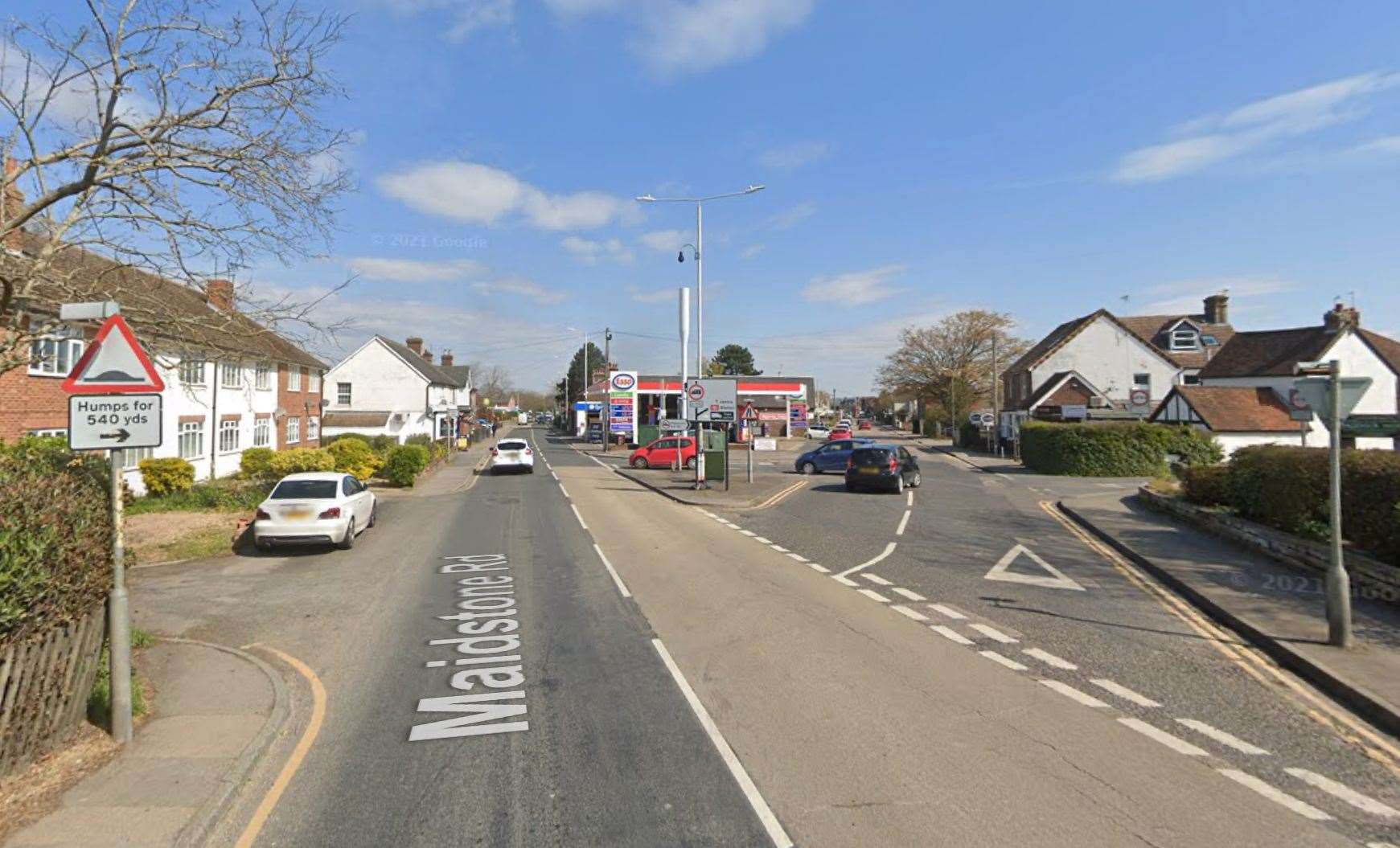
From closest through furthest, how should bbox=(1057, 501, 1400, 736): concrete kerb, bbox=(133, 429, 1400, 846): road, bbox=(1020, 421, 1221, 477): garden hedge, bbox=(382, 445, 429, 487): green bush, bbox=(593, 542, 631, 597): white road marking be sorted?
bbox=(133, 429, 1400, 846): road
bbox=(1057, 501, 1400, 736): concrete kerb
bbox=(593, 542, 631, 597): white road marking
bbox=(382, 445, 429, 487): green bush
bbox=(1020, 421, 1221, 477): garden hedge

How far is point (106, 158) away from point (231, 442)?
2614cm

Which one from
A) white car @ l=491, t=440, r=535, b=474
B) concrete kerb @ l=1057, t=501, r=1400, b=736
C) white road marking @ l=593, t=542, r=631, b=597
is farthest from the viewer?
white car @ l=491, t=440, r=535, b=474

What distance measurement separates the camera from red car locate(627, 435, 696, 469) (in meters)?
38.3

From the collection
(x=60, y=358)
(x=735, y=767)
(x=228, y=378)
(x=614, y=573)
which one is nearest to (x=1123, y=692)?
(x=735, y=767)

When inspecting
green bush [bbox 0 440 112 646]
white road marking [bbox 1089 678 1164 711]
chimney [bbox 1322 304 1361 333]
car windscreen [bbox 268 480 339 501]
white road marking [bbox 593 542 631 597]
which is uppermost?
chimney [bbox 1322 304 1361 333]

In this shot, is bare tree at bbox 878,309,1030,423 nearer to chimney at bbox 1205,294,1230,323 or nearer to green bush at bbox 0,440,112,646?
chimney at bbox 1205,294,1230,323

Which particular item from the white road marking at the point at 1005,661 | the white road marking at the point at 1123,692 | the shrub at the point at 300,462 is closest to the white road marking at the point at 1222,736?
the white road marking at the point at 1123,692

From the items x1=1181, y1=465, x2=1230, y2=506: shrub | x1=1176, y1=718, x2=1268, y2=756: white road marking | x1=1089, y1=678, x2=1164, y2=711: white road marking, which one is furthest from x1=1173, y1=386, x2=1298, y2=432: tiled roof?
x1=1176, y1=718, x2=1268, y2=756: white road marking

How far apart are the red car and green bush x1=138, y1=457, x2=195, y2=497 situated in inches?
807

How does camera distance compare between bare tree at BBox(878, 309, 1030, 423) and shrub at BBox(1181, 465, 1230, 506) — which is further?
bare tree at BBox(878, 309, 1030, 423)

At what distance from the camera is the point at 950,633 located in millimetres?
8602

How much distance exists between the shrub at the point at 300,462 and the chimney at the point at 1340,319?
145ft

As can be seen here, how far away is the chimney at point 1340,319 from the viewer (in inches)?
1468

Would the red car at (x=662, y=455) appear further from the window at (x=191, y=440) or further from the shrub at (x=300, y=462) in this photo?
the window at (x=191, y=440)
